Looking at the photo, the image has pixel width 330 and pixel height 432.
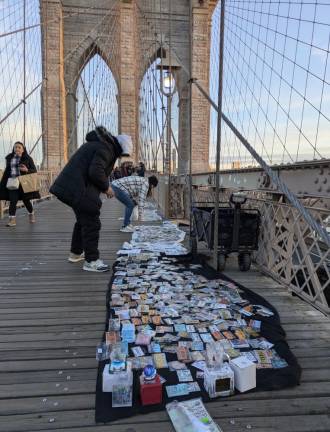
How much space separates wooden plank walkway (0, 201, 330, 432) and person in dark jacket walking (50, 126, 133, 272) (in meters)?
0.33

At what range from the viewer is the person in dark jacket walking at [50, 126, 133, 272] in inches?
98.5

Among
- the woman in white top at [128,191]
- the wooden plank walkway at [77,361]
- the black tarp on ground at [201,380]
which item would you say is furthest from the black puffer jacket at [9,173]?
the black tarp on ground at [201,380]

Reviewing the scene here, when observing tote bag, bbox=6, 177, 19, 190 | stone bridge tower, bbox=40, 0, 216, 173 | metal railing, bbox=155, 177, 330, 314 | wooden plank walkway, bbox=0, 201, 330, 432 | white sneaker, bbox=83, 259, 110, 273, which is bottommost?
wooden plank walkway, bbox=0, 201, 330, 432

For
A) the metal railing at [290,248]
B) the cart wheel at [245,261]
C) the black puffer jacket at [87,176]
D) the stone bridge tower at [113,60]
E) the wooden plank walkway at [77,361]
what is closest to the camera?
the wooden plank walkway at [77,361]

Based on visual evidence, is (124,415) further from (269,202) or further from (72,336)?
(269,202)

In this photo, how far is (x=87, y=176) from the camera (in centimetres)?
255

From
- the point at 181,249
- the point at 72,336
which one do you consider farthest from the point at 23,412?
the point at 181,249

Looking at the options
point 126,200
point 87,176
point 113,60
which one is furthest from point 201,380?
point 113,60

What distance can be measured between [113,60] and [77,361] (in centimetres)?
1653

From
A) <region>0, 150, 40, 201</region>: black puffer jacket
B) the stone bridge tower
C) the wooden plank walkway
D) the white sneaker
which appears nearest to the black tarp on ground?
the wooden plank walkway

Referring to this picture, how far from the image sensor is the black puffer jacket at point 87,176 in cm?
249

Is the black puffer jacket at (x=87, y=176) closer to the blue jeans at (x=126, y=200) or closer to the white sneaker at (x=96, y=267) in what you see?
the white sneaker at (x=96, y=267)

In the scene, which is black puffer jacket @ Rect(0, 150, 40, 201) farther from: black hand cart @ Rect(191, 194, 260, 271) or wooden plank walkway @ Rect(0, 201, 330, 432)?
black hand cart @ Rect(191, 194, 260, 271)

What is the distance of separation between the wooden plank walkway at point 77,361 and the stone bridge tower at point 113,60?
10.9m
